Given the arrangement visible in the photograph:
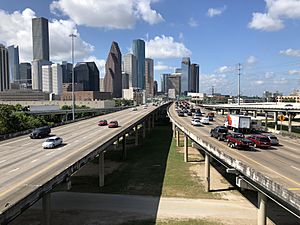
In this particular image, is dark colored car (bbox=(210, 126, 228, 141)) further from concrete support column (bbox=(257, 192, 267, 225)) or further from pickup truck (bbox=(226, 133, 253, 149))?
concrete support column (bbox=(257, 192, 267, 225))

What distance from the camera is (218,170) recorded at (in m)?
47.3

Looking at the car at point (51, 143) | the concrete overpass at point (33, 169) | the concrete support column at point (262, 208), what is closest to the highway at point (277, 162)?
the concrete support column at point (262, 208)

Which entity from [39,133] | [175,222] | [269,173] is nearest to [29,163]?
[175,222]

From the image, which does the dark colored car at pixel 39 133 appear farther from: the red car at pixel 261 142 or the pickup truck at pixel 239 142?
the red car at pixel 261 142

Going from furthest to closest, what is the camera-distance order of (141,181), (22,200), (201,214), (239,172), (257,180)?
(141,181) → (201,214) → (239,172) → (257,180) → (22,200)

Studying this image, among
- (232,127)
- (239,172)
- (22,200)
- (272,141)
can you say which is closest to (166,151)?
(232,127)

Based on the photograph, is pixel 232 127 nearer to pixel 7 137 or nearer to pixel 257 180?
pixel 257 180

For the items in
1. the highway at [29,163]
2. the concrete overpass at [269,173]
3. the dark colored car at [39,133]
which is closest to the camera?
the concrete overpass at [269,173]

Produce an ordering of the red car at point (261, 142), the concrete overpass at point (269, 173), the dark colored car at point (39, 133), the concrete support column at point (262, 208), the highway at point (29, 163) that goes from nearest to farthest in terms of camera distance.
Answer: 1. the concrete overpass at point (269, 173)
2. the highway at point (29, 163)
3. the concrete support column at point (262, 208)
4. the red car at point (261, 142)
5. the dark colored car at point (39, 133)

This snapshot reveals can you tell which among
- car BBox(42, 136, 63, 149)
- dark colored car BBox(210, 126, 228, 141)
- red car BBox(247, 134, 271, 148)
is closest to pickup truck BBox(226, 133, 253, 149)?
red car BBox(247, 134, 271, 148)

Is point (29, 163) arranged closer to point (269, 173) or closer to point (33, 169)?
point (33, 169)

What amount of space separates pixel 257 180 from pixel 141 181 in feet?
Answer: 75.9

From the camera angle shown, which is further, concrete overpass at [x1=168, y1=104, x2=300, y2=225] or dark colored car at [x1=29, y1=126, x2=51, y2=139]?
dark colored car at [x1=29, y1=126, x2=51, y2=139]

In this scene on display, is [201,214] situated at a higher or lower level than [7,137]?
lower
